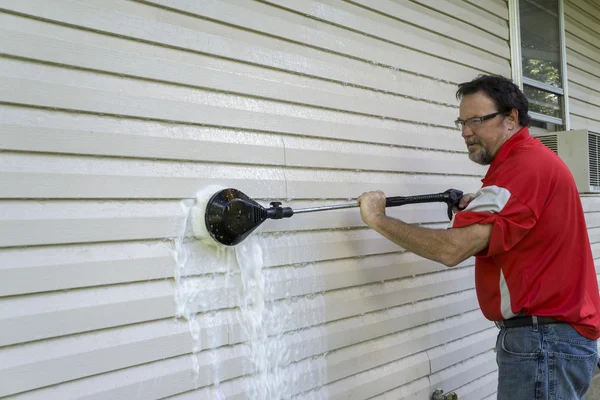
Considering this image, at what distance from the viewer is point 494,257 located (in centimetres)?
250

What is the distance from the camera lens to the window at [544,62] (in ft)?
15.4

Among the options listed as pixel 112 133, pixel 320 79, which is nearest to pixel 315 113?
pixel 320 79

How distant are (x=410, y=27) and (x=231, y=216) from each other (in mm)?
1875

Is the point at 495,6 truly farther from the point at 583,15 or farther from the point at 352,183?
the point at 352,183

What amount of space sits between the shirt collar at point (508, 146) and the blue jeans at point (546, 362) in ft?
2.51

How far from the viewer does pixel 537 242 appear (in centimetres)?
241

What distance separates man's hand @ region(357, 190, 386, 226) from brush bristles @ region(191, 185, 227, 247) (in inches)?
28.0

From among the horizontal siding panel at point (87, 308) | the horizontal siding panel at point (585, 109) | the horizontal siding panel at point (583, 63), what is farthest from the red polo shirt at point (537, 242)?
the horizontal siding panel at point (583, 63)

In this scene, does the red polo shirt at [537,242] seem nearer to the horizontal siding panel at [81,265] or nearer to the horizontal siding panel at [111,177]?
the horizontal siding panel at [111,177]

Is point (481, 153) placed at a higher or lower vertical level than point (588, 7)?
lower

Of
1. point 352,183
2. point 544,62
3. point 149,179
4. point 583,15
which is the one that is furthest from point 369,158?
point 583,15

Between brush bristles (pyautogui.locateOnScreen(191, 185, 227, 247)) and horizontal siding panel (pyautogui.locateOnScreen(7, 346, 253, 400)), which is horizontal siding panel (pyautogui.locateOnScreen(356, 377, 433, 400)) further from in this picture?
brush bristles (pyautogui.locateOnScreen(191, 185, 227, 247))

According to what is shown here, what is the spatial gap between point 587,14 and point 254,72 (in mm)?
4554

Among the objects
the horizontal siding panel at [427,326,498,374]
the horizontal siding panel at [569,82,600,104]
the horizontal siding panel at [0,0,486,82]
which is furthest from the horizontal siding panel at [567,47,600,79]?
the horizontal siding panel at [0,0,486,82]
